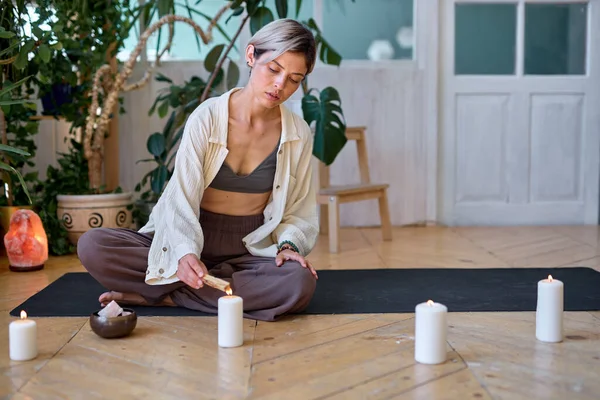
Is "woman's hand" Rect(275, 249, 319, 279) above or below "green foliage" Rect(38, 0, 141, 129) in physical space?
below

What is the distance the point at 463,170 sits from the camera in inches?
186

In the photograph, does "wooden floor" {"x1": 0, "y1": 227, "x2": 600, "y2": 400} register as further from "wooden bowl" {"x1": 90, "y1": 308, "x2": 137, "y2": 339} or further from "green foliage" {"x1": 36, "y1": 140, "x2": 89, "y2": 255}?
"green foliage" {"x1": 36, "y1": 140, "x2": 89, "y2": 255}

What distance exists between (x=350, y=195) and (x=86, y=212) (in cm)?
132

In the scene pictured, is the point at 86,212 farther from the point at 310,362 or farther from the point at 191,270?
the point at 310,362

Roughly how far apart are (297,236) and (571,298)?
970mm

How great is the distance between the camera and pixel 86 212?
3.72 meters

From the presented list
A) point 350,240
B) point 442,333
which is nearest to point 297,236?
point 442,333

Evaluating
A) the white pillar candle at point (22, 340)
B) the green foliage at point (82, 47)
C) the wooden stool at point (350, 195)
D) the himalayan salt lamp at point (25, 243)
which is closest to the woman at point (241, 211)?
the white pillar candle at point (22, 340)

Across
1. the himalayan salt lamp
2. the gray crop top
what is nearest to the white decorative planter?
the himalayan salt lamp

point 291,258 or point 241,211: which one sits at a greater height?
point 241,211

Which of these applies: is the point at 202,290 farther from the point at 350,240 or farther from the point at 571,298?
the point at 350,240

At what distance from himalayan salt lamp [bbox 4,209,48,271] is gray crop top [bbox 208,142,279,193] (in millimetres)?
1177

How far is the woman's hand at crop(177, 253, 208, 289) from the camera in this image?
208cm

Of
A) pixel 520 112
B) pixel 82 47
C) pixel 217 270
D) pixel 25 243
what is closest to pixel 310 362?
pixel 217 270
